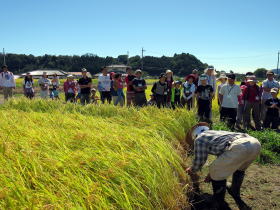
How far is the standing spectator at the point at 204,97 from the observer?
25.8ft

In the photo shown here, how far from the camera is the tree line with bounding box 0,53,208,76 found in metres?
98.7

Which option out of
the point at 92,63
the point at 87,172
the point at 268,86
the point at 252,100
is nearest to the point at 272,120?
the point at 252,100

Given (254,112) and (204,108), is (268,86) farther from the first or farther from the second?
(204,108)

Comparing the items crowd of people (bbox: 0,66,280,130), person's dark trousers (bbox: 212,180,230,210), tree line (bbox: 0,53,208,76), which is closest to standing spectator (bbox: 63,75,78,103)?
crowd of people (bbox: 0,66,280,130)

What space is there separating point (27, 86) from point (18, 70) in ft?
348

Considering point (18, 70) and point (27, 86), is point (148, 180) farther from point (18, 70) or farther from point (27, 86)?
point (18, 70)

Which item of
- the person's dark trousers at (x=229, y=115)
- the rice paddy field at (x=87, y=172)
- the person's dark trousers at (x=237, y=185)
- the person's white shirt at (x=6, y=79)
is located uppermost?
the person's white shirt at (x=6, y=79)

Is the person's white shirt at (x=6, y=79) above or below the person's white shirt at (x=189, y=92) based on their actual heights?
above

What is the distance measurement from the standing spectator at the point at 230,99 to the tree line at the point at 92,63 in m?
85.6

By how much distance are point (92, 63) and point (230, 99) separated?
97279 millimetres

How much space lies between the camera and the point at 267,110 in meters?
8.55

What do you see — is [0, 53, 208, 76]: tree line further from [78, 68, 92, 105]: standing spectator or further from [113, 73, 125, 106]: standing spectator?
[78, 68, 92, 105]: standing spectator

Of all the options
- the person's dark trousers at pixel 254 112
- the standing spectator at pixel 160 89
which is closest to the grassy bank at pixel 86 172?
the standing spectator at pixel 160 89

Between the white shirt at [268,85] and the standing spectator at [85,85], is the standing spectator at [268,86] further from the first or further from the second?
the standing spectator at [85,85]
